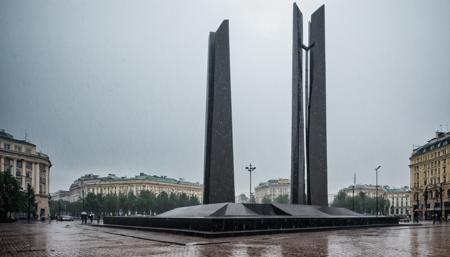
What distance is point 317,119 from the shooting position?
31.3m

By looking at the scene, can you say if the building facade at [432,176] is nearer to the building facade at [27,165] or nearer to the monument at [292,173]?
the monument at [292,173]

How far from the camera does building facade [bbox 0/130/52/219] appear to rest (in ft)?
255

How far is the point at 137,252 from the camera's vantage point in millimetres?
12102

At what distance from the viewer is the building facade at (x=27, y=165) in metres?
77.7

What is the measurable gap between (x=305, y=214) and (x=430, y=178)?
6445 centimetres

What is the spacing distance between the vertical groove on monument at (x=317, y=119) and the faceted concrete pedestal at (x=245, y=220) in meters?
2.10

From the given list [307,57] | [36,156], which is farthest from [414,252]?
[36,156]

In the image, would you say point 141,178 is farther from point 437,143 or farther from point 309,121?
point 309,121

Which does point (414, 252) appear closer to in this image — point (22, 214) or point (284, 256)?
point (284, 256)

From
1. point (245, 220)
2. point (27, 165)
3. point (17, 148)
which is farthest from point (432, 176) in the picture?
point (17, 148)

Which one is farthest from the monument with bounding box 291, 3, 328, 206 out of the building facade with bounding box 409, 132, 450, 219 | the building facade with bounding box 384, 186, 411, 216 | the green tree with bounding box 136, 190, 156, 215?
the building facade with bounding box 384, 186, 411, 216

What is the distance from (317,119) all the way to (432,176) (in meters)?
59.1

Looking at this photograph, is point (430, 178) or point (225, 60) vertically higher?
point (225, 60)

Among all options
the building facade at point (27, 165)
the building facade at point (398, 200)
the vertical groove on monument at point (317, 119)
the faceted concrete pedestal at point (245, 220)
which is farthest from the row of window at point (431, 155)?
the building facade at point (398, 200)
